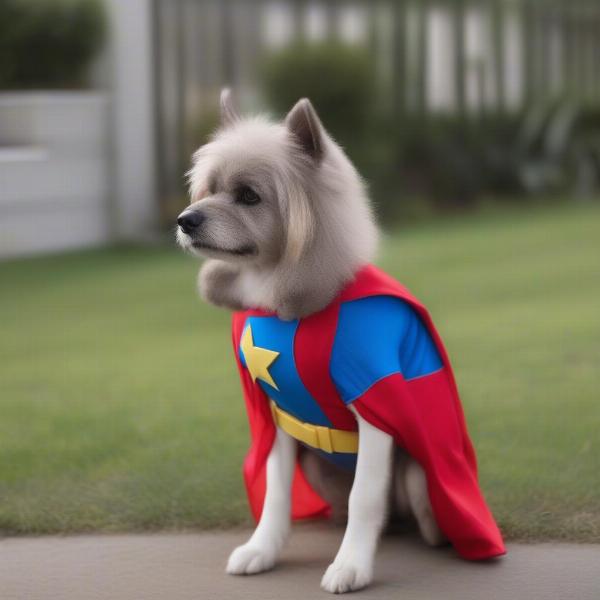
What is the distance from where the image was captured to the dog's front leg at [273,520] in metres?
3.51

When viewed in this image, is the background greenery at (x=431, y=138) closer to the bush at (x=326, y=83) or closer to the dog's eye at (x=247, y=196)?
the bush at (x=326, y=83)

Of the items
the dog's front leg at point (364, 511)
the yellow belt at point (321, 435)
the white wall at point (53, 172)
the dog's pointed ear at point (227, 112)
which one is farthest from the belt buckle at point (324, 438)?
the white wall at point (53, 172)

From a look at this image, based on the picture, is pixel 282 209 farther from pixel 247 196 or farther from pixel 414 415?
pixel 414 415

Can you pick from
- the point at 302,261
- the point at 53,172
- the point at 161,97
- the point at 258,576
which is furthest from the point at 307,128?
the point at 161,97

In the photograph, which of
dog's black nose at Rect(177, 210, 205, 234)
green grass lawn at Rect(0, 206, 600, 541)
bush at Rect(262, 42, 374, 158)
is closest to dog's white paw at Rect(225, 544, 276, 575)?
green grass lawn at Rect(0, 206, 600, 541)

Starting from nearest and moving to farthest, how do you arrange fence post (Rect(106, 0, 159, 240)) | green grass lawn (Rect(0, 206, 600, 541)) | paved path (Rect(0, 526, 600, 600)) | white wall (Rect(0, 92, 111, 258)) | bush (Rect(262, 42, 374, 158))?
paved path (Rect(0, 526, 600, 600)) → green grass lawn (Rect(0, 206, 600, 541)) → white wall (Rect(0, 92, 111, 258)) → fence post (Rect(106, 0, 159, 240)) → bush (Rect(262, 42, 374, 158))

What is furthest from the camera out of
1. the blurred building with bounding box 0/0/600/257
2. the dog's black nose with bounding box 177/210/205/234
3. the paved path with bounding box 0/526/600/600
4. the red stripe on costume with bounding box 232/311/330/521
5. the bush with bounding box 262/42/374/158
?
the bush with bounding box 262/42/374/158

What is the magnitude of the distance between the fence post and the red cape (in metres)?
8.93

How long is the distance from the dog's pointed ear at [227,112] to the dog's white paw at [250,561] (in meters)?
1.27

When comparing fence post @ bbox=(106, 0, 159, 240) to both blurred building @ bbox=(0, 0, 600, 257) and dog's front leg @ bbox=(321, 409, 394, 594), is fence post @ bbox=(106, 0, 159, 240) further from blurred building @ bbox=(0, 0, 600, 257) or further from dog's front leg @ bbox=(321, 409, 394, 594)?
dog's front leg @ bbox=(321, 409, 394, 594)

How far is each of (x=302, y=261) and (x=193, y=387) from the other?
2.85m

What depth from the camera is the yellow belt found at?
136 inches

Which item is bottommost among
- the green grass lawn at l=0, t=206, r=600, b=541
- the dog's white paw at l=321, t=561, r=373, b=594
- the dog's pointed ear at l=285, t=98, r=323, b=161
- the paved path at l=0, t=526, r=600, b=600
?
the green grass lawn at l=0, t=206, r=600, b=541

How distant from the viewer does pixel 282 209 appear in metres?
3.25
